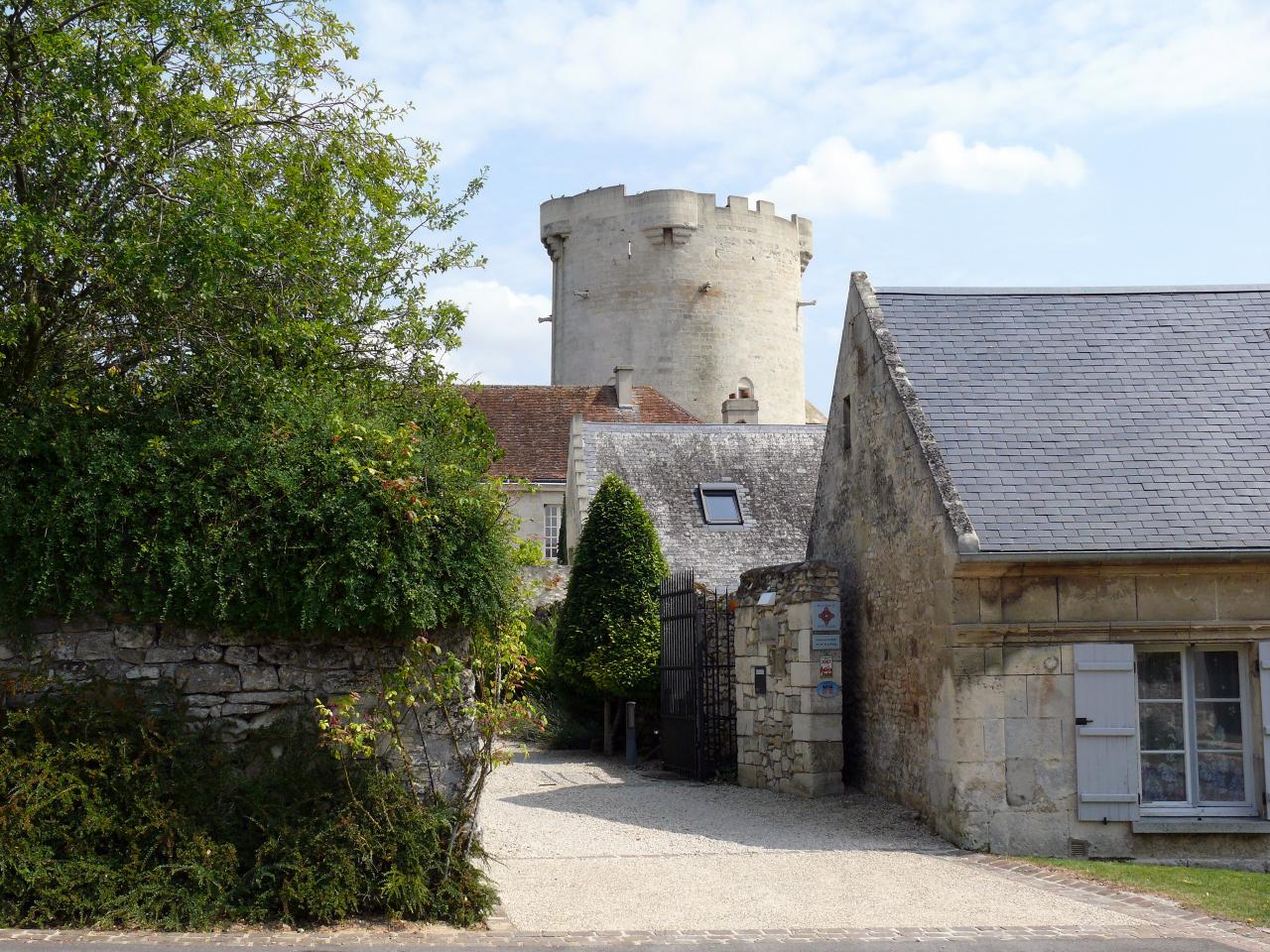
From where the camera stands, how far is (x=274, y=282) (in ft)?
29.7

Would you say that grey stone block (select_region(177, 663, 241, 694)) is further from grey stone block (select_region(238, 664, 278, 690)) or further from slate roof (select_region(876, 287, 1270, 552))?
slate roof (select_region(876, 287, 1270, 552))

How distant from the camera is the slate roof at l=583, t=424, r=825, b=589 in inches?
708

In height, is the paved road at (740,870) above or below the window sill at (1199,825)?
below

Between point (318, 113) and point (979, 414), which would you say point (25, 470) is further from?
point (979, 414)

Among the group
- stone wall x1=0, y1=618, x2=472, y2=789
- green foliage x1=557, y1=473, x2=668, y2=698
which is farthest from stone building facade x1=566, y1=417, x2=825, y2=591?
stone wall x1=0, y1=618, x2=472, y2=789

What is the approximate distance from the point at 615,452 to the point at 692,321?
48.5ft

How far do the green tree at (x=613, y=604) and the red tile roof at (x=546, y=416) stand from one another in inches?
321

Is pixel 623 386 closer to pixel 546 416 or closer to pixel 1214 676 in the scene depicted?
pixel 546 416

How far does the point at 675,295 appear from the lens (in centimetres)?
3372

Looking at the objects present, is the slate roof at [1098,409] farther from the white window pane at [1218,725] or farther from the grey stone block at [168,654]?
the grey stone block at [168,654]

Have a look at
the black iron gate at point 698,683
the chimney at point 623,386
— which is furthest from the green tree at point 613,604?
A: the chimney at point 623,386

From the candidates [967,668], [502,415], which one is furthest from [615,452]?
[967,668]

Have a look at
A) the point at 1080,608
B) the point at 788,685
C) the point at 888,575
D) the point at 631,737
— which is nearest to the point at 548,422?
the point at 631,737

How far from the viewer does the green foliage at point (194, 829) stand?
6.76 metres
